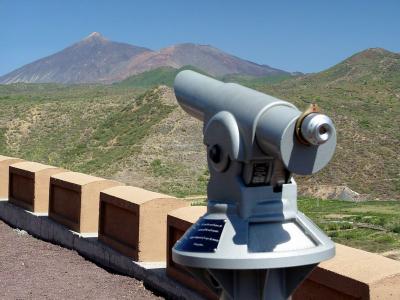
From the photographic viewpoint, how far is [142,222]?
8.02 metres

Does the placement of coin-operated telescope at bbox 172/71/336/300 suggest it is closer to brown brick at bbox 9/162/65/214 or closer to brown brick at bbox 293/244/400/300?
brown brick at bbox 293/244/400/300

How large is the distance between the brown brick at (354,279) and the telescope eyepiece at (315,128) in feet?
5.65

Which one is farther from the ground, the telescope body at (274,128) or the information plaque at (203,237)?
the telescope body at (274,128)

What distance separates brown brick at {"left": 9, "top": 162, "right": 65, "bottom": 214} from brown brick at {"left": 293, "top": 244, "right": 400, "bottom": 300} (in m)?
8.10

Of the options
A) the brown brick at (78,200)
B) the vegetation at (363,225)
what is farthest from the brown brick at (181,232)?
the vegetation at (363,225)

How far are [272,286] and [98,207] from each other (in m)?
7.49

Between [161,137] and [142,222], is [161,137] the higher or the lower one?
the lower one

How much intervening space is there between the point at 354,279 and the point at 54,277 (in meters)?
5.64

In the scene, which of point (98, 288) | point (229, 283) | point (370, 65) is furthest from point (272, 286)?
point (370, 65)

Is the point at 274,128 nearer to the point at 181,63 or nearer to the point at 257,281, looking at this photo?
the point at 257,281

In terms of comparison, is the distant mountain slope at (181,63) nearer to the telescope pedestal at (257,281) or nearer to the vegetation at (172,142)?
the vegetation at (172,142)

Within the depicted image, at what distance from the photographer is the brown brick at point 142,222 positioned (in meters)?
8.06

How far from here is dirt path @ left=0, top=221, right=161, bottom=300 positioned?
8.09 meters

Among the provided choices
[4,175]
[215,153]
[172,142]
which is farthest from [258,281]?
[172,142]
